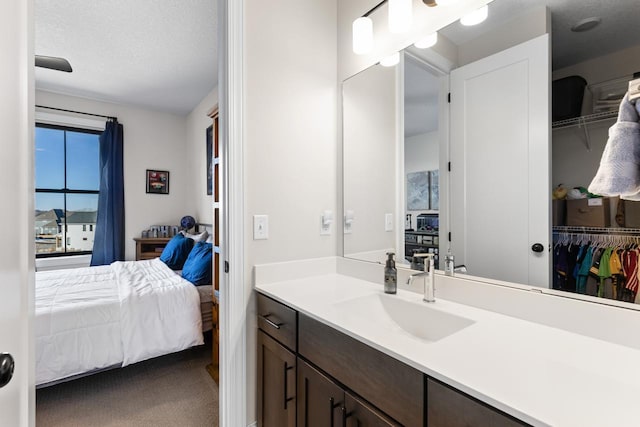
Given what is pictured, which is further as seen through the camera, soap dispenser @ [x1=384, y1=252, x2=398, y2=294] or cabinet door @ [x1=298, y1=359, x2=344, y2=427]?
soap dispenser @ [x1=384, y1=252, x2=398, y2=294]

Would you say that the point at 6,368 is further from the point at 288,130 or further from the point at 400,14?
the point at 400,14

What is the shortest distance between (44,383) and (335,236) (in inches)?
78.0

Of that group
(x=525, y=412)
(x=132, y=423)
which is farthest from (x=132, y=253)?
(x=525, y=412)

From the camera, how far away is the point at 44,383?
1.86m

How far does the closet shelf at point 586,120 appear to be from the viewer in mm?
868

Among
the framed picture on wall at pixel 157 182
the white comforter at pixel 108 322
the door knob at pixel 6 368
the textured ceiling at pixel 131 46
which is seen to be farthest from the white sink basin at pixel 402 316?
the framed picture on wall at pixel 157 182

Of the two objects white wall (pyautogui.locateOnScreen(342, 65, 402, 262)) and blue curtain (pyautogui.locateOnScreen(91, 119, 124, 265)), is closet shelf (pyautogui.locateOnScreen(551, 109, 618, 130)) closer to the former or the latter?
white wall (pyautogui.locateOnScreen(342, 65, 402, 262))

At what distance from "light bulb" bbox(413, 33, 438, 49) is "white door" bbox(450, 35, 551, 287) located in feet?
0.56

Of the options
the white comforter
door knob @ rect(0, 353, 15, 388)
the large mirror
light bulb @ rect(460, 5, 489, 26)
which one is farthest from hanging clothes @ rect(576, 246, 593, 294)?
the white comforter

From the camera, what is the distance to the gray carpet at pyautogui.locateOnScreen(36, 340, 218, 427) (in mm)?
1791

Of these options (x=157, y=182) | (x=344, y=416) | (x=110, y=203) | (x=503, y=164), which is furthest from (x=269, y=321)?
(x=157, y=182)

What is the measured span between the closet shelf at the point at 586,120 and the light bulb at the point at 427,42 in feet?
2.05

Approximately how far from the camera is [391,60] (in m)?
1.53

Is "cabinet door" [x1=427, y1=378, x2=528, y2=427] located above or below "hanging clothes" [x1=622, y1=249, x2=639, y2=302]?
below
